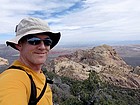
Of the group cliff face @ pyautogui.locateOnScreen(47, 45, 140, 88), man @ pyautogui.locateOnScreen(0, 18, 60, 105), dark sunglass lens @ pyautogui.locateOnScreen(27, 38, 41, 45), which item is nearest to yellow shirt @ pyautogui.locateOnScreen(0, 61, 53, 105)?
man @ pyautogui.locateOnScreen(0, 18, 60, 105)

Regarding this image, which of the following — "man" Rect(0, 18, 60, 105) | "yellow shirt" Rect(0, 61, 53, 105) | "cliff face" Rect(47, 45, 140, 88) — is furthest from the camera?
"cliff face" Rect(47, 45, 140, 88)

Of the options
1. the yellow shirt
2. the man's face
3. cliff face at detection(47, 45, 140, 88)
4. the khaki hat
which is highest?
the khaki hat

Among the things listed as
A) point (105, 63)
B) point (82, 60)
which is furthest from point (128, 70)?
point (82, 60)

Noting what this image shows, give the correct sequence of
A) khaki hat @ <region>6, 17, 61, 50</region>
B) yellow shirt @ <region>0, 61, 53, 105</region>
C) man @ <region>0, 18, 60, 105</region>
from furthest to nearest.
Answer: khaki hat @ <region>6, 17, 61, 50</region>
man @ <region>0, 18, 60, 105</region>
yellow shirt @ <region>0, 61, 53, 105</region>

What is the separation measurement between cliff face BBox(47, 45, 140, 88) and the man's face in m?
44.2

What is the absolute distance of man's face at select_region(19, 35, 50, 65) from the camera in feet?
7.21

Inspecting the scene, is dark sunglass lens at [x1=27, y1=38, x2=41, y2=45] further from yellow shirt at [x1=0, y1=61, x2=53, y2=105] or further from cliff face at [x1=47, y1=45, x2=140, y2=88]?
cliff face at [x1=47, y1=45, x2=140, y2=88]

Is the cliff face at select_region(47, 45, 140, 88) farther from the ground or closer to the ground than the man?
closer to the ground

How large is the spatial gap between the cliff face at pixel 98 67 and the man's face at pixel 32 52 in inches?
1742

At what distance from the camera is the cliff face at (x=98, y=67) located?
4881cm

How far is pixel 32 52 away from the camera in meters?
2.21

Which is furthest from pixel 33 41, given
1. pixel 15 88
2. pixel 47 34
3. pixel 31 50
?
pixel 15 88

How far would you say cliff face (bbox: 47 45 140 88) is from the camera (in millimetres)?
48806

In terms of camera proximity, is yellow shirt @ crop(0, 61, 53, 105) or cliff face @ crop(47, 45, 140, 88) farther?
cliff face @ crop(47, 45, 140, 88)
